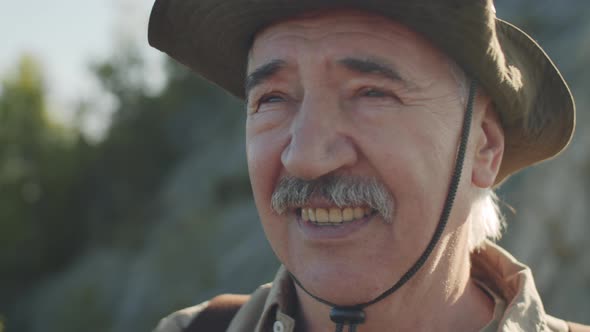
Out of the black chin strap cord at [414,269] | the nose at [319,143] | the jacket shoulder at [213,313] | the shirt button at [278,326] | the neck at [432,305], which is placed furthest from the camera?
the jacket shoulder at [213,313]

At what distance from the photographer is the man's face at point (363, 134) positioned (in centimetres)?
241

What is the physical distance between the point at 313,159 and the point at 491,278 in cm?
109

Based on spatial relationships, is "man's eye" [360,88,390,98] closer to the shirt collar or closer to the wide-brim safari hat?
the wide-brim safari hat

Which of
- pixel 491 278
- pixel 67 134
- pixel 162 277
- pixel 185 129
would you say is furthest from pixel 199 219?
pixel 491 278

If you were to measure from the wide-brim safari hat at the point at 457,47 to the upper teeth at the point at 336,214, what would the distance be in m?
0.61

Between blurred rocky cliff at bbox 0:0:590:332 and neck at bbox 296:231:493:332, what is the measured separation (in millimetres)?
8009

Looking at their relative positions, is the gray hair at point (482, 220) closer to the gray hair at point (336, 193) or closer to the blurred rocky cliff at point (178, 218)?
the gray hair at point (336, 193)

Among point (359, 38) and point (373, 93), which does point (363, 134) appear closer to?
point (373, 93)

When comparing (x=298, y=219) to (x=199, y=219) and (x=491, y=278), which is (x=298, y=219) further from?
(x=199, y=219)

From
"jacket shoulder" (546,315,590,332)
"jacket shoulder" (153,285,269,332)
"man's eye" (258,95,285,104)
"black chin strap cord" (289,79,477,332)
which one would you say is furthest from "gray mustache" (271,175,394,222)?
"jacket shoulder" (546,315,590,332)

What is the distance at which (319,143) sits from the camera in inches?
93.6

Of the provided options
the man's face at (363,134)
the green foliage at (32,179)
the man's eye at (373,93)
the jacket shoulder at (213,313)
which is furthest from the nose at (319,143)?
the green foliage at (32,179)

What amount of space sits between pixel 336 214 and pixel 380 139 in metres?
0.30

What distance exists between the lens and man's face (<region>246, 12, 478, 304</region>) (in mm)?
2414
